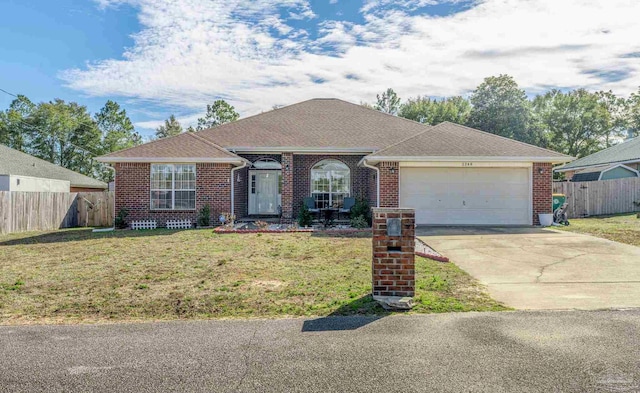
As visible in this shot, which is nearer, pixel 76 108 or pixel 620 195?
pixel 620 195

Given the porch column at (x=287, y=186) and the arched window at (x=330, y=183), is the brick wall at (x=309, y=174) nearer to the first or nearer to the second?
the arched window at (x=330, y=183)

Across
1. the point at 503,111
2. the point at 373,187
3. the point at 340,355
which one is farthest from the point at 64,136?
the point at 340,355

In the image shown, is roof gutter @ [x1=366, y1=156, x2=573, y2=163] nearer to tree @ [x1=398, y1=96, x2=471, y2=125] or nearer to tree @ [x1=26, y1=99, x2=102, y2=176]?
tree @ [x1=398, y1=96, x2=471, y2=125]

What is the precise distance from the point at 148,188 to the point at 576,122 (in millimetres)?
41926

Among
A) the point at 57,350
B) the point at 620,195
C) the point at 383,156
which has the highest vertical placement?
the point at 383,156

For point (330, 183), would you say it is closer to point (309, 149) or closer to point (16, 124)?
point (309, 149)

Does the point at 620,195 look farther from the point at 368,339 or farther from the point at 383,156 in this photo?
the point at 368,339

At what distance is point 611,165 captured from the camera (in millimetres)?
24250

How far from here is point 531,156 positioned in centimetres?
1420

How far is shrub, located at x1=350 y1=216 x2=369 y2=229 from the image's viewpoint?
14367 millimetres

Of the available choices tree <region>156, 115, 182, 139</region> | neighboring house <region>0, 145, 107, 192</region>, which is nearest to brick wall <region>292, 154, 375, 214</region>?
neighboring house <region>0, 145, 107, 192</region>

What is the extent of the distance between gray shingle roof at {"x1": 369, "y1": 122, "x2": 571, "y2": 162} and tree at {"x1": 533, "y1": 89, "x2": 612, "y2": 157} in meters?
29.4

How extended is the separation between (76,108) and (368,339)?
49.8m

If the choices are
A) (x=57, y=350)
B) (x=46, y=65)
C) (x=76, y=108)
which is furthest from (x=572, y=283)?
(x=76, y=108)
